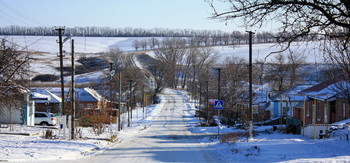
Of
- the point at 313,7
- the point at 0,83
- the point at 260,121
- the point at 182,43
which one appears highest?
the point at 182,43

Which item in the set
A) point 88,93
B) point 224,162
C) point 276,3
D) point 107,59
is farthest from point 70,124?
point 107,59

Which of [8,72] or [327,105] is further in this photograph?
[327,105]


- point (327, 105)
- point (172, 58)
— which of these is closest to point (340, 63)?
point (327, 105)

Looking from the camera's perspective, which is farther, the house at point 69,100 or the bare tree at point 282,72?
the bare tree at point 282,72

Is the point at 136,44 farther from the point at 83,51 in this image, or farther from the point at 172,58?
the point at 172,58

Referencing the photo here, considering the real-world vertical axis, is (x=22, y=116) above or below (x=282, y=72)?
below

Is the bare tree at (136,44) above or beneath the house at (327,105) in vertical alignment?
above

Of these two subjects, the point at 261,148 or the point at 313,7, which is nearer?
the point at 313,7

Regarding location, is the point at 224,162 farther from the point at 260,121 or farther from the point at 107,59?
the point at 107,59

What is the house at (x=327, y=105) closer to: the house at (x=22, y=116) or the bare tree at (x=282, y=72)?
the house at (x=22, y=116)

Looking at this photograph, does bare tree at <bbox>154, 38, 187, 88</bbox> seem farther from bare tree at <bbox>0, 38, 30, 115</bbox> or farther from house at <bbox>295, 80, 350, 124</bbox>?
bare tree at <bbox>0, 38, 30, 115</bbox>

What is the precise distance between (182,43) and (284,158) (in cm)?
15005

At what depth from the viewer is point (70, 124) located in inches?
1027

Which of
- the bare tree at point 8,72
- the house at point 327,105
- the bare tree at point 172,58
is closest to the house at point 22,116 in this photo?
the bare tree at point 8,72
